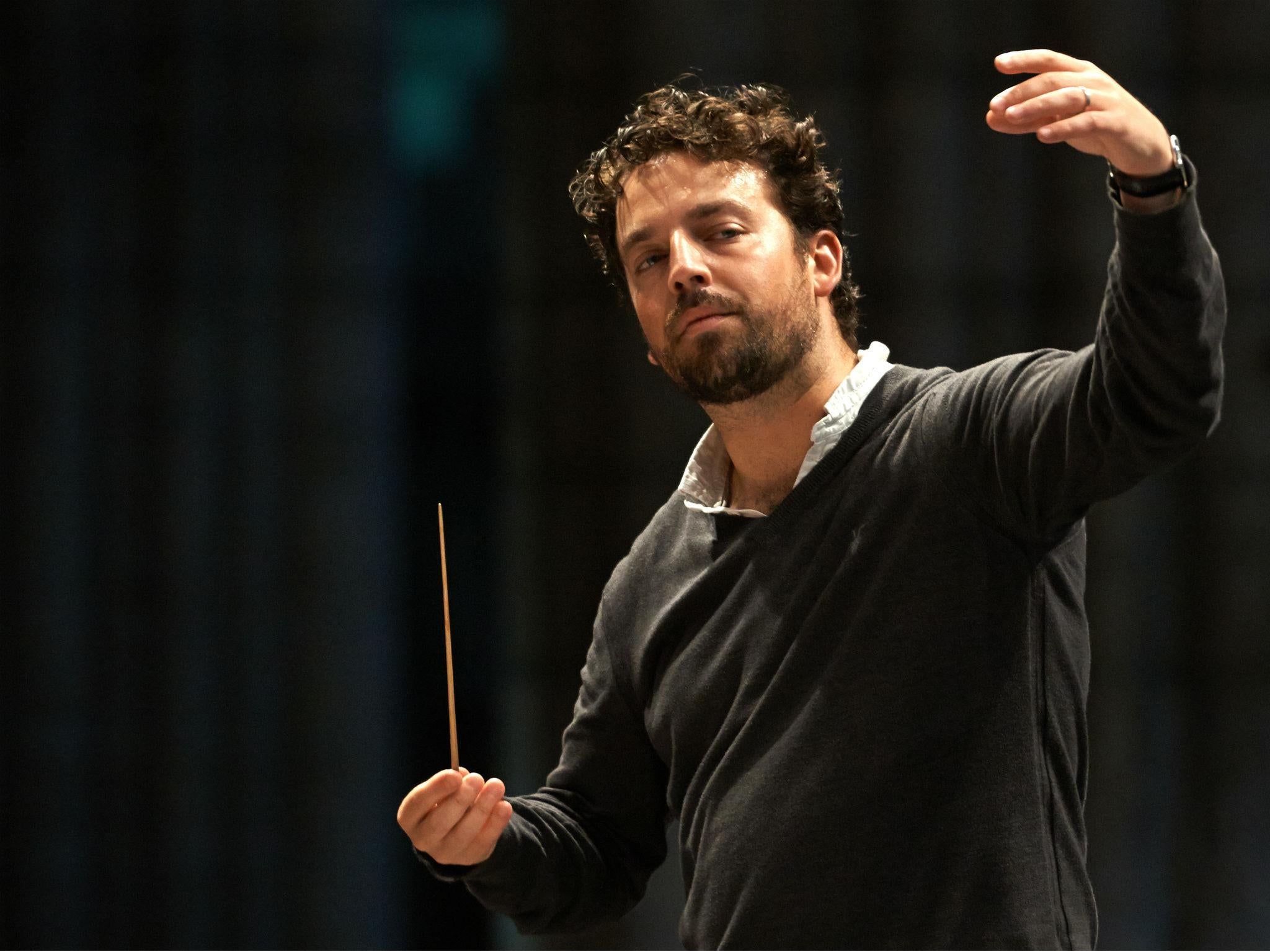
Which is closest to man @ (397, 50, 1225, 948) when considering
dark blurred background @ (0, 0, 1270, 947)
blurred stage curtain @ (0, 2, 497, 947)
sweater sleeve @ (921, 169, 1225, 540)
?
sweater sleeve @ (921, 169, 1225, 540)

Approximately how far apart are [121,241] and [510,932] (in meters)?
1.62

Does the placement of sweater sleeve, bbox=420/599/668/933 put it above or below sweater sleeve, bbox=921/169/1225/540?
below

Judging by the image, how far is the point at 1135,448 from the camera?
0.91 m

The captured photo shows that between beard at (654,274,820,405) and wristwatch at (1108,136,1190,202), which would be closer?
wristwatch at (1108,136,1190,202)

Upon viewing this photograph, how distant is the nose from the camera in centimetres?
133

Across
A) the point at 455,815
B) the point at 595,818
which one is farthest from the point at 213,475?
the point at 455,815

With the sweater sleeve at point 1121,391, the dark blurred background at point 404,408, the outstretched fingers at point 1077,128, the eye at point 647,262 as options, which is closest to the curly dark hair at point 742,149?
the eye at point 647,262

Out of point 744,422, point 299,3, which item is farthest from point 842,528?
point 299,3

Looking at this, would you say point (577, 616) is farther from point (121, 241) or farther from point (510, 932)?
point (121, 241)

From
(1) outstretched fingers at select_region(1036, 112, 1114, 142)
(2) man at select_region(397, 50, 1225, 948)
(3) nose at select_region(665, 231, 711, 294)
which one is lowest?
(2) man at select_region(397, 50, 1225, 948)

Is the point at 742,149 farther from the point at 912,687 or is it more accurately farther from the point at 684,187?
the point at 912,687

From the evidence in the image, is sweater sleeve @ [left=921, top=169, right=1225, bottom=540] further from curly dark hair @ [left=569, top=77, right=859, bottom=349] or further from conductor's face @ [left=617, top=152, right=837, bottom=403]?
curly dark hair @ [left=569, top=77, right=859, bottom=349]

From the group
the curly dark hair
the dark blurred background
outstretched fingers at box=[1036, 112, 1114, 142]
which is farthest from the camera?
the dark blurred background

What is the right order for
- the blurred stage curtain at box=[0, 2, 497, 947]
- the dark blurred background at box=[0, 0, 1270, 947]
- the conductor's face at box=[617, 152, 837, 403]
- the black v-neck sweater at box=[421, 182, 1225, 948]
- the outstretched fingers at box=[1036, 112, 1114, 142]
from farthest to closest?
1. the blurred stage curtain at box=[0, 2, 497, 947]
2. the dark blurred background at box=[0, 0, 1270, 947]
3. the conductor's face at box=[617, 152, 837, 403]
4. the black v-neck sweater at box=[421, 182, 1225, 948]
5. the outstretched fingers at box=[1036, 112, 1114, 142]
